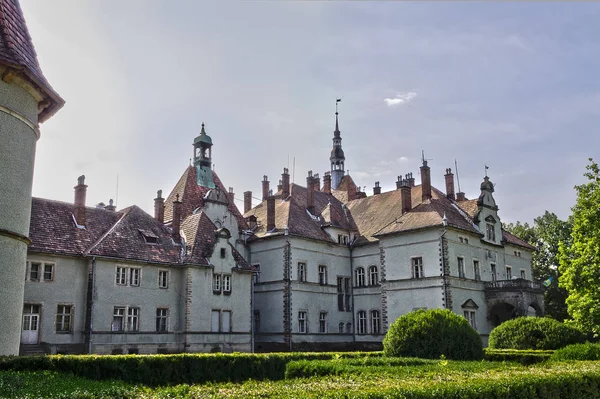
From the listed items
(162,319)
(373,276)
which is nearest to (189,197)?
(162,319)

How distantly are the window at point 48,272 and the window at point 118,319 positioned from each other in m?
4.32

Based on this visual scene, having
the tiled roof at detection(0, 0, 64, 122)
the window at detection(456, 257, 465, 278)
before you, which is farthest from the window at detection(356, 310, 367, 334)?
the tiled roof at detection(0, 0, 64, 122)

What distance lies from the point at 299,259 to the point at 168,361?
80.8ft

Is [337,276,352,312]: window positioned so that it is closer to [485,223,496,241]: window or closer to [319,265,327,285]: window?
[319,265,327,285]: window

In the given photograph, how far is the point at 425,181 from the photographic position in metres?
48.2

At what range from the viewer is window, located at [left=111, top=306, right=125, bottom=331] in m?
34.7

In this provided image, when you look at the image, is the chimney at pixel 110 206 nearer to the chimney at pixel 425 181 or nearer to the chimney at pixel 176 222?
the chimney at pixel 176 222

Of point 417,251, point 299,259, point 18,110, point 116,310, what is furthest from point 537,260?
point 18,110

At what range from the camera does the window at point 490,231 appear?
48188 mm

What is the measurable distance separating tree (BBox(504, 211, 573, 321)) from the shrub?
135 feet

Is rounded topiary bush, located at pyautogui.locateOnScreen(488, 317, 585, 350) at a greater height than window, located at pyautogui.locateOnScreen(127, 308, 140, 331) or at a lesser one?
lesser

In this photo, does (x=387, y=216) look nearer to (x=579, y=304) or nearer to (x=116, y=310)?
(x=579, y=304)

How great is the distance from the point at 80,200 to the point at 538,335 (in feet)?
97.6

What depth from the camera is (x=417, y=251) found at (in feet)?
145
